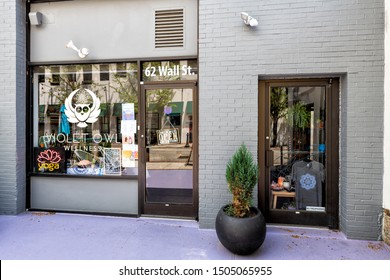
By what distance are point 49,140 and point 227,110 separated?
365 cm

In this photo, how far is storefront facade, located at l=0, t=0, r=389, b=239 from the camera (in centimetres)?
373

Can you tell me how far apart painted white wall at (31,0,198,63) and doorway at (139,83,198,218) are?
0.80m

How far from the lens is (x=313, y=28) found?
378cm

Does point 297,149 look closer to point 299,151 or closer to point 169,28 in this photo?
point 299,151

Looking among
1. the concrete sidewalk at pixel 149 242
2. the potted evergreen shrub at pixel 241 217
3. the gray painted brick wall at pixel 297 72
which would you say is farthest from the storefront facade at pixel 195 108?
the potted evergreen shrub at pixel 241 217

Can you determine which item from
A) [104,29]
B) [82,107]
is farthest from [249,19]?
[82,107]

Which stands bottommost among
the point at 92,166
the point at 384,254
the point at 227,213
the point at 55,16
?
the point at 384,254

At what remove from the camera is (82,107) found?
486 centimetres

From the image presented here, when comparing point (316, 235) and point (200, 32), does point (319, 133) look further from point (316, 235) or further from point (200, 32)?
point (200, 32)

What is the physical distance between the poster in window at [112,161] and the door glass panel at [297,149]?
281cm

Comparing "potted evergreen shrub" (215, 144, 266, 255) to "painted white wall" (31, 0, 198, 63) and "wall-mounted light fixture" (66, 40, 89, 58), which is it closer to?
"painted white wall" (31, 0, 198, 63)

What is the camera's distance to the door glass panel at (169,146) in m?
4.46

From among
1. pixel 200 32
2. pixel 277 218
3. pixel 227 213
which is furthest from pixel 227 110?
pixel 277 218

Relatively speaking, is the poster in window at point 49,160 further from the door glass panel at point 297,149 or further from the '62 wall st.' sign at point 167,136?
the door glass panel at point 297,149
